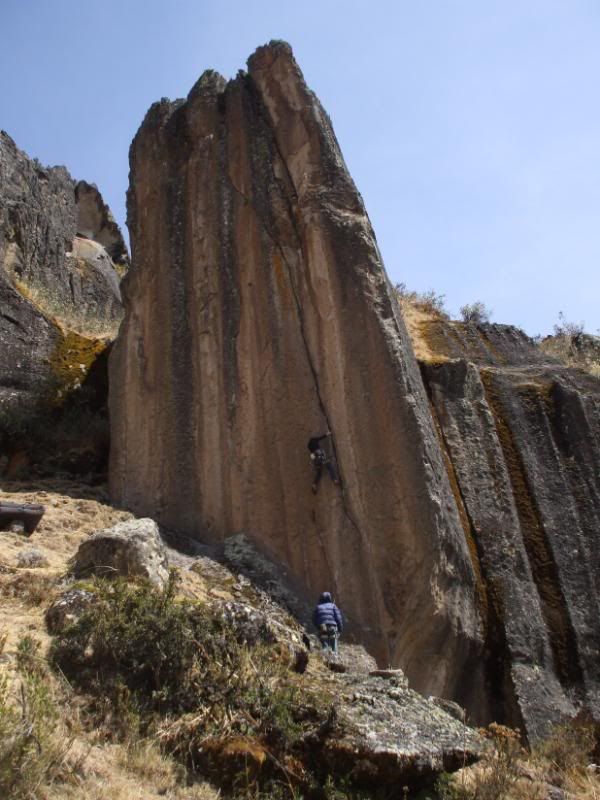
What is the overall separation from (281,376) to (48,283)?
10.6 metres

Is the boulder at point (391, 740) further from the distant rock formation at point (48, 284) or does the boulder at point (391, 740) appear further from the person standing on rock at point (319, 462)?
the distant rock formation at point (48, 284)

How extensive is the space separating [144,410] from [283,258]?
9.41 ft

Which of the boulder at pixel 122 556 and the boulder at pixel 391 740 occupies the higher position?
the boulder at pixel 122 556

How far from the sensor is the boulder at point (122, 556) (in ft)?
25.4

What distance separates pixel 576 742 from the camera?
847 centimetres

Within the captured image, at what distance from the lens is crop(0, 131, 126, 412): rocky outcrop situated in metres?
13.4

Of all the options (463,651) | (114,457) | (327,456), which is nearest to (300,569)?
(327,456)

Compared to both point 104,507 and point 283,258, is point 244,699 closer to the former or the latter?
point 104,507

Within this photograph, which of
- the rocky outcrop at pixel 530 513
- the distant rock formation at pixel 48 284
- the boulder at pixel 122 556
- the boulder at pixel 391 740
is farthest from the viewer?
the distant rock formation at pixel 48 284

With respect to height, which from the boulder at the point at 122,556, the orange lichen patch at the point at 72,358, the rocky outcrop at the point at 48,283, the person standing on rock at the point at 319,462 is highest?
the rocky outcrop at the point at 48,283

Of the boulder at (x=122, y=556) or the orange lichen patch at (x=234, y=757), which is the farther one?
the boulder at (x=122, y=556)

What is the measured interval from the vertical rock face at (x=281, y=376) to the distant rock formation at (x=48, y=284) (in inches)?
64.3

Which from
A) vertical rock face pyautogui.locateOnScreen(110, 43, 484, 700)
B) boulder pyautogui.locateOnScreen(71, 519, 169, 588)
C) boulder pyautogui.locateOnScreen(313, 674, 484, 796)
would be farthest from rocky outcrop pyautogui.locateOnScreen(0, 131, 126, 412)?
boulder pyautogui.locateOnScreen(313, 674, 484, 796)

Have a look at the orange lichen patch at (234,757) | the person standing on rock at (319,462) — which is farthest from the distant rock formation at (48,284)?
the orange lichen patch at (234,757)
